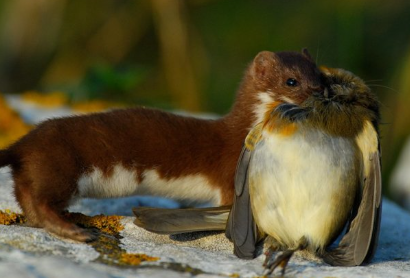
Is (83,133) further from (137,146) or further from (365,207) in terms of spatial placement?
(365,207)

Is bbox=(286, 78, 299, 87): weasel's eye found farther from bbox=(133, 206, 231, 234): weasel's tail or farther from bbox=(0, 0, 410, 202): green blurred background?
bbox=(0, 0, 410, 202): green blurred background

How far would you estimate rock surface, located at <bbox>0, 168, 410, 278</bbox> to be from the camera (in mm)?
2945

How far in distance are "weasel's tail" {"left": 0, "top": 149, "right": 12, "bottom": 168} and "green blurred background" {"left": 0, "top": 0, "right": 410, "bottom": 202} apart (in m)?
4.21

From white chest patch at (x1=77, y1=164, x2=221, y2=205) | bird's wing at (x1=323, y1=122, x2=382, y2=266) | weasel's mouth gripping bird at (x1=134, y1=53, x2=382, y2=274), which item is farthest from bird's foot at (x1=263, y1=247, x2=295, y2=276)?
white chest patch at (x1=77, y1=164, x2=221, y2=205)

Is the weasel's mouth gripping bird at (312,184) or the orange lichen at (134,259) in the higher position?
the weasel's mouth gripping bird at (312,184)

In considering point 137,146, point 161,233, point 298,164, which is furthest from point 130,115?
point 298,164

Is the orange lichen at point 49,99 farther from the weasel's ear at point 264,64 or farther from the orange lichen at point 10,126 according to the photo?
the weasel's ear at point 264,64

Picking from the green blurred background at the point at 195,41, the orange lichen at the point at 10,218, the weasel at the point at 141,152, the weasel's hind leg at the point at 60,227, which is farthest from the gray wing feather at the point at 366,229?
the green blurred background at the point at 195,41

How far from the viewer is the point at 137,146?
163 inches

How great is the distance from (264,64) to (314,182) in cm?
144

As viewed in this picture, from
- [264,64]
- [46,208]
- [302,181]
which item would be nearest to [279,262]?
[302,181]

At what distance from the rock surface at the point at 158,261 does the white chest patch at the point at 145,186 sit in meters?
0.30

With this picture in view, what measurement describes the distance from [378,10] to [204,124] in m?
4.66

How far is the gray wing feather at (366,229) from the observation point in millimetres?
3455
